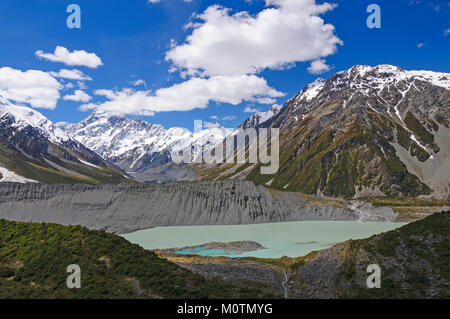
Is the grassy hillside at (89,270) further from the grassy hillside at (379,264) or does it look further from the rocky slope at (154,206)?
the rocky slope at (154,206)

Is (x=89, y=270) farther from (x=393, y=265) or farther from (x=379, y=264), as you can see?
(x=393, y=265)

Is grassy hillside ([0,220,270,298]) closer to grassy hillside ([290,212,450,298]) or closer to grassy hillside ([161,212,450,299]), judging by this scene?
grassy hillside ([161,212,450,299])

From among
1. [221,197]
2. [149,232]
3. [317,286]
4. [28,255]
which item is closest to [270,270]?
[317,286]

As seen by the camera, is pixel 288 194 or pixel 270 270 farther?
pixel 288 194

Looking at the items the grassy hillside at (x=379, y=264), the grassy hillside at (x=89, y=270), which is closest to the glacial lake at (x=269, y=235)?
the grassy hillside at (x=379, y=264)
